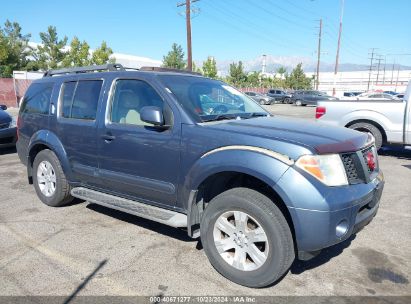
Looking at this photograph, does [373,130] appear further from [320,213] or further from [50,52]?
[50,52]

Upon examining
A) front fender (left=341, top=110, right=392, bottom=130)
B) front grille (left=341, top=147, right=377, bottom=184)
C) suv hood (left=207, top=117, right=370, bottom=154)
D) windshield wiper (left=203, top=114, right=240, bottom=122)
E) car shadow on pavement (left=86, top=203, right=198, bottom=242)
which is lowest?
car shadow on pavement (left=86, top=203, right=198, bottom=242)

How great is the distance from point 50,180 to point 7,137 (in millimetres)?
4717

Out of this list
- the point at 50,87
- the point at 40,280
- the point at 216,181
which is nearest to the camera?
the point at 40,280

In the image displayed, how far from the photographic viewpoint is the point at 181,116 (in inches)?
144

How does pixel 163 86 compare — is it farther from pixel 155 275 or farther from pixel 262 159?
pixel 155 275

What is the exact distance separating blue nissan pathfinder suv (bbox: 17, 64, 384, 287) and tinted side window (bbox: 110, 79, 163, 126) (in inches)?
0.5

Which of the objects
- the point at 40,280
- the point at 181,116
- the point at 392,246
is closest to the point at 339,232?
the point at 392,246

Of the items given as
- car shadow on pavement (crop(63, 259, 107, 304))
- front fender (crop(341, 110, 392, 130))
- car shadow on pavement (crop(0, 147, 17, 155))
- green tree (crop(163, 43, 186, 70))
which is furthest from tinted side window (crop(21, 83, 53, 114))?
green tree (crop(163, 43, 186, 70))

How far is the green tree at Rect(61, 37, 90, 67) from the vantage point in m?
43.2

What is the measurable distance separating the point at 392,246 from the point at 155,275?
254 cm

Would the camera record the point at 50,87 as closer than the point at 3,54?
Yes

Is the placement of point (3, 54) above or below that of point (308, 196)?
above

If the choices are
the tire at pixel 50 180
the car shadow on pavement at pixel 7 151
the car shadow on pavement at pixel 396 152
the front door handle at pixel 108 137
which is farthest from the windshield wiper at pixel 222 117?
the car shadow on pavement at pixel 7 151

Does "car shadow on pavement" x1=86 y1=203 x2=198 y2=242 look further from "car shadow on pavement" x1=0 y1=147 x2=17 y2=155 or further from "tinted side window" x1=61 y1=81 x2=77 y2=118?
"car shadow on pavement" x1=0 y1=147 x2=17 y2=155
